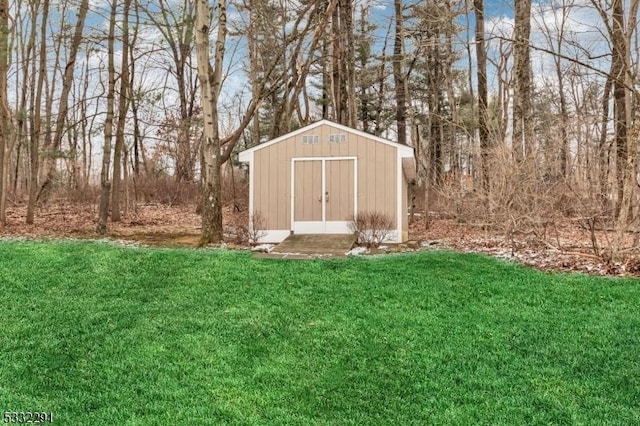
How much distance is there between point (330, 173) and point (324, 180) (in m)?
0.22

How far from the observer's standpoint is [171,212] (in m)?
17.8

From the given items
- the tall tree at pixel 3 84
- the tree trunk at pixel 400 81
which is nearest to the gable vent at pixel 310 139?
the tree trunk at pixel 400 81

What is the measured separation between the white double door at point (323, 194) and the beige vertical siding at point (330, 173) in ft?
0.11

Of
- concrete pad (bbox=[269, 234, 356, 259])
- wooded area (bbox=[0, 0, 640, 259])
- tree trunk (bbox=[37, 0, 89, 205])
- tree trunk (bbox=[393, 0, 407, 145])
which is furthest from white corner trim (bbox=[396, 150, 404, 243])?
tree trunk (bbox=[37, 0, 89, 205])

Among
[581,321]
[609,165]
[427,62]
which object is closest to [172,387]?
[581,321]

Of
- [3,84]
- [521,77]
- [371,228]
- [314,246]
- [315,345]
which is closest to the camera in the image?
[315,345]

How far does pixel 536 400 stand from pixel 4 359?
159 inches

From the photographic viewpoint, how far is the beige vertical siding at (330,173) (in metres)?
11.0

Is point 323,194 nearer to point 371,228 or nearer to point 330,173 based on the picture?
point 330,173

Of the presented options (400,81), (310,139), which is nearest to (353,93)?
(400,81)

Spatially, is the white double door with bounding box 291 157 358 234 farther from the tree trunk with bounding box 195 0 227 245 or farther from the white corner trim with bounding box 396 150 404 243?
the tree trunk with bounding box 195 0 227 245

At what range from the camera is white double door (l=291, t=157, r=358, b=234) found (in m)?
11.1

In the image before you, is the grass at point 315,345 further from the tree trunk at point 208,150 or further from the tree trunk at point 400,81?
the tree trunk at point 400,81

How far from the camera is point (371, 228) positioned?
412 inches
